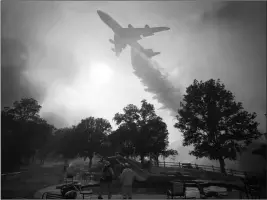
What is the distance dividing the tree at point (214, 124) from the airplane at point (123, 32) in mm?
14558

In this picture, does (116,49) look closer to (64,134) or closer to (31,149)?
(31,149)

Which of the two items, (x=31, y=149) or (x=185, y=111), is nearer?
(x=185, y=111)

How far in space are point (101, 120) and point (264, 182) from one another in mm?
49615

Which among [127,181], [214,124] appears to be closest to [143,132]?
[214,124]

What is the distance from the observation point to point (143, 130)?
4159cm

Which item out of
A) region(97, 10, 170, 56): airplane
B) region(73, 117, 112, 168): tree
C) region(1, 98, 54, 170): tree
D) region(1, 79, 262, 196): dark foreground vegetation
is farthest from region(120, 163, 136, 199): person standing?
region(73, 117, 112, 168): tree

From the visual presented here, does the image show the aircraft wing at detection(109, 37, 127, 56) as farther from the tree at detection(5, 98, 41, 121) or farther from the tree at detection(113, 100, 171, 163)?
the tree at detection(5, 98, 41, 121)

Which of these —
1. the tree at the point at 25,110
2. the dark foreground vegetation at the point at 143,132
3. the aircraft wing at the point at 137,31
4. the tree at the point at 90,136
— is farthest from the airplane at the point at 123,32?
the tree at the point at 90,136

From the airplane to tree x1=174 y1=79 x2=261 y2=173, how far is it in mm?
14558

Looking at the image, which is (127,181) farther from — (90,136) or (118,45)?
(90,136)

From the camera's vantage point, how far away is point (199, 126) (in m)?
27.0

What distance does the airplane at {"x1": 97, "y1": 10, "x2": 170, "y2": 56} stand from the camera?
3456 cm

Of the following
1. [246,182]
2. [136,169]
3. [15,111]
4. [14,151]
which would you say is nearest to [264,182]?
[246,182]

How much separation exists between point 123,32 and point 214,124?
27735 mm
